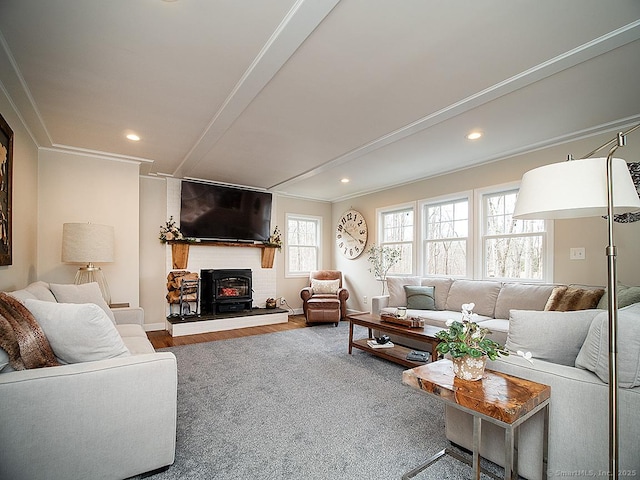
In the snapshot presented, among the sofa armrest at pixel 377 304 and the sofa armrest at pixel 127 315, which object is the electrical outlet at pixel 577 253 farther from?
the sofa armrest at pixel 127 315

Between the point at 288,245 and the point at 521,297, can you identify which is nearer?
the point at 521,297

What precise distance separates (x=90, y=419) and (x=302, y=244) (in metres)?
5.43

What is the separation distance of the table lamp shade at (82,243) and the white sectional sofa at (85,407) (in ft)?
6.26

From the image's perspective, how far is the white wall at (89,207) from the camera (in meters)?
3.80

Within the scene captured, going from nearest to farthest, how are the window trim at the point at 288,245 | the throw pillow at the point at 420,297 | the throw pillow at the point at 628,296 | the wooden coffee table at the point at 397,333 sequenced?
the throw pillow at the point at 628,296
the wooden coffee table at the point at 397,333
the throw pillow at the point at 420,297
the window trim at the point at 288,245

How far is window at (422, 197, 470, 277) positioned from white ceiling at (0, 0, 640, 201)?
1137mm

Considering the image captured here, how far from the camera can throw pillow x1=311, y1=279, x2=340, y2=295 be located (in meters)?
5.96

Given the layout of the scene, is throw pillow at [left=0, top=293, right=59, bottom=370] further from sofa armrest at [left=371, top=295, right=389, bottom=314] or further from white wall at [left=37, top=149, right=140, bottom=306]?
sofa armrest at [left=371, top=295, right=389, bottom=314]

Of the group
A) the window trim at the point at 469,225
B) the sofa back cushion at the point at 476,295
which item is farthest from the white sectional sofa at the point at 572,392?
the window trim at the point at 469,225

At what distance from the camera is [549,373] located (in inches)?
61.7

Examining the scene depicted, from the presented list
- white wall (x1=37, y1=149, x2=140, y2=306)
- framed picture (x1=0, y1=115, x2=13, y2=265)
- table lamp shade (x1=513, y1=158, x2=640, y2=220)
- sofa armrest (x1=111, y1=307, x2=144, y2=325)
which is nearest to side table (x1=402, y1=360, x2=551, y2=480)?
table lamp shade (x1=513, y1=158, x2=640, y2=220)

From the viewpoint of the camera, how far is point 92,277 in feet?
12.7

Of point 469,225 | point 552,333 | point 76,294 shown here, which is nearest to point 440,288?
point 469,225

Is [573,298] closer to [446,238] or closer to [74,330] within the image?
[446,238]
